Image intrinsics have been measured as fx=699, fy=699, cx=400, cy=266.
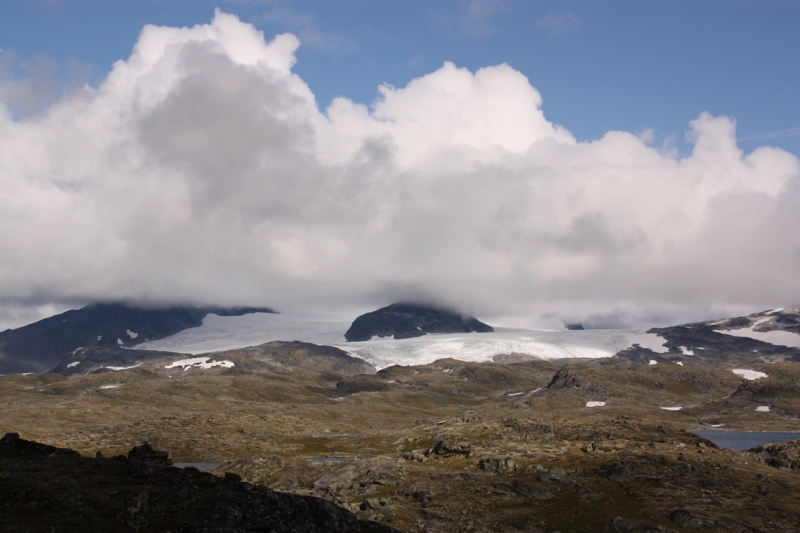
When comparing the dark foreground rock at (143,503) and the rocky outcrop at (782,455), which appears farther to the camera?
the rocky outcrop at (782,455)

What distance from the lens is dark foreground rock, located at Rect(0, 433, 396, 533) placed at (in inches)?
2137

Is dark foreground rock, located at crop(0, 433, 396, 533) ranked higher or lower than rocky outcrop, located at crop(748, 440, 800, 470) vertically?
higher

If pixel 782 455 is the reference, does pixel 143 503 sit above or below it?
above

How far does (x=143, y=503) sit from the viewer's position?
57781 mm

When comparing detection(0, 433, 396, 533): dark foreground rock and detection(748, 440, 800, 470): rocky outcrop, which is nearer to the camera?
detection(0, 433, 396, 533): dark foreground rock

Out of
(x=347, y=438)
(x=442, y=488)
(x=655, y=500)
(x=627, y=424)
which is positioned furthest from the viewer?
(x=347, y=438)

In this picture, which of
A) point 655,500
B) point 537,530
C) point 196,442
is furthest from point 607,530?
point 196,442

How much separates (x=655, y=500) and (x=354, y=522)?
4468cm

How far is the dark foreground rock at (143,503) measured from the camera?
54.3 m

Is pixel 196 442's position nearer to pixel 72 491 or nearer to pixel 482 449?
pixel 482 449

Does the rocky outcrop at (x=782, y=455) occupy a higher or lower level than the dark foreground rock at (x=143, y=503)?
lower

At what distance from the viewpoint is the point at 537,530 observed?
79062 mm

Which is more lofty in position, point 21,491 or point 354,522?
point 21,491

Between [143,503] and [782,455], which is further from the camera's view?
[782,455]
